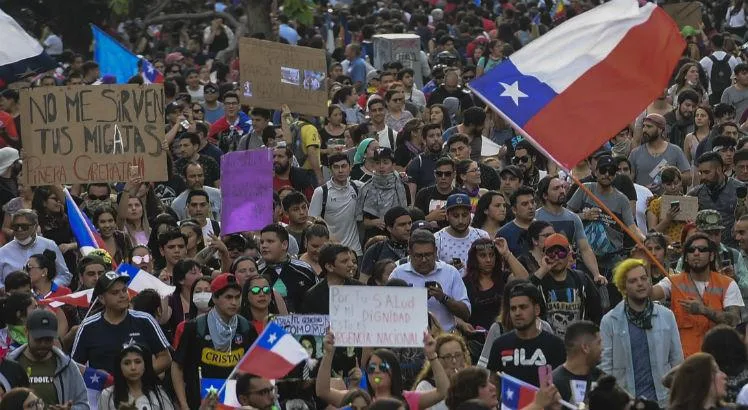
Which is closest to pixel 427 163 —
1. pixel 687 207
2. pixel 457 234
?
pixel 687 207

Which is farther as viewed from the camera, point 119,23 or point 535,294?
point 119,23

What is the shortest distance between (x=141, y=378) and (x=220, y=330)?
0.56 meters

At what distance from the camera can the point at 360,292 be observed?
39.7 ft

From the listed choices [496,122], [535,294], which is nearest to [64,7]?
[496,122]

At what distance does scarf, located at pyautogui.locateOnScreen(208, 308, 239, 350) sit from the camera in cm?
1276

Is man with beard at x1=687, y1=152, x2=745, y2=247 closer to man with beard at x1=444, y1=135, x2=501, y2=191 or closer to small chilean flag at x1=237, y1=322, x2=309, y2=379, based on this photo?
man with beard at x1=444, y1=135, x2=501, y2=191

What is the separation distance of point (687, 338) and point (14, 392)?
444 centimetres

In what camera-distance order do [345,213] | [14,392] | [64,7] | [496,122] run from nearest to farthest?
[14,392] < [345,213] < [496,122] < [64,7]

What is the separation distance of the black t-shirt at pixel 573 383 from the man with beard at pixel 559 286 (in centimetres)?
211

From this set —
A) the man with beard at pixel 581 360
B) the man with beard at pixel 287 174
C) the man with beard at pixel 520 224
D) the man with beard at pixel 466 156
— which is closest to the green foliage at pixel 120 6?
the man with beard at pixel 287 174

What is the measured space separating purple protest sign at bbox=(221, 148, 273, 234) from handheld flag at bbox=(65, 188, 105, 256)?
967 mm

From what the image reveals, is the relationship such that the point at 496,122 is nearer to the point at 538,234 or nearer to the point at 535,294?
the point at 538,234

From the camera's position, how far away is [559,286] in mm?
13586

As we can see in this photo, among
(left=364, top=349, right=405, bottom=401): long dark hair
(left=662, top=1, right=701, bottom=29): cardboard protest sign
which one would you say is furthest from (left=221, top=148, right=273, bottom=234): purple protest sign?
(left=662, top=1, right=701, bottom=29): cardboard protest sign
